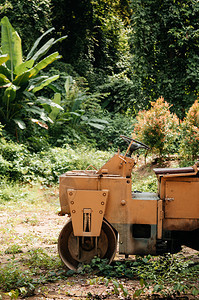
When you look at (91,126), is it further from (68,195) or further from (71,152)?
(68,195)

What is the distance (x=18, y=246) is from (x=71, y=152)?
638 centimetres

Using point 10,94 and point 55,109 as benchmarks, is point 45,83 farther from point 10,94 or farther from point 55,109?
point 10,94

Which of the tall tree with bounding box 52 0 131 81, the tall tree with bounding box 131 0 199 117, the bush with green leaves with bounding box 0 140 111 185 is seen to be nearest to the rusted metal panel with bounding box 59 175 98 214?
the bush with green leaves with bounding box 0 140 111 185

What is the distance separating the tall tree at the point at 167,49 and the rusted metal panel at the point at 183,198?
10.5 m

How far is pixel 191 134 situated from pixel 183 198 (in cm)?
620

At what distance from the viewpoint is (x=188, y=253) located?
17.7 feet

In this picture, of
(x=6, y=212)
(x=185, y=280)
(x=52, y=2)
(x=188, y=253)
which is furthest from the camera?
(x=52, y=2)

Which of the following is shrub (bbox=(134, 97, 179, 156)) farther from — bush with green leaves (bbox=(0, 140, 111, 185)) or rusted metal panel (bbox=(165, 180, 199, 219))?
rusted metal panel (bbox=(165, 180, 199, 219))

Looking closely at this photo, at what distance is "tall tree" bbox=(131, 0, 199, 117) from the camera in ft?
48.1

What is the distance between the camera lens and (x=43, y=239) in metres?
6.02

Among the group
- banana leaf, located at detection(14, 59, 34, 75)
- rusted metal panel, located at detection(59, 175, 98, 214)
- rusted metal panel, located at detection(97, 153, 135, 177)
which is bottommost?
rusted metal panel, located at detection(59, 175, 98, 214)

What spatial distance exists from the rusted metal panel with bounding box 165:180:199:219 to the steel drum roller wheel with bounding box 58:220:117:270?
2.88 feet

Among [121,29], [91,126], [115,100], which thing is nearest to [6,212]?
[91,126]

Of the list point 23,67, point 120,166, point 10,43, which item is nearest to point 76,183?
point 120,166
